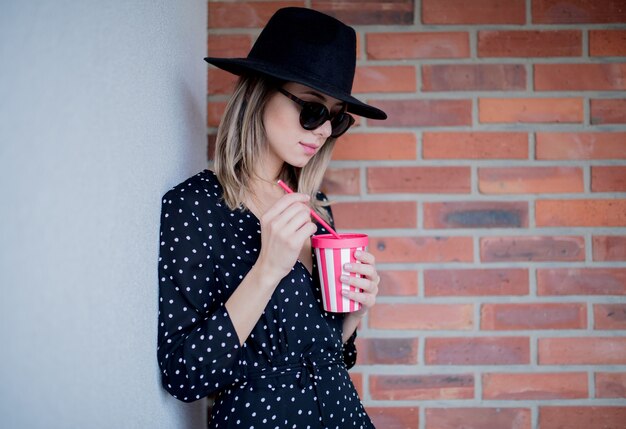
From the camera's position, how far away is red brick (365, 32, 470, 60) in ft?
4.90

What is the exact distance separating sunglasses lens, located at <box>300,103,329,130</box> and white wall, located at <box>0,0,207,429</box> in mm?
313

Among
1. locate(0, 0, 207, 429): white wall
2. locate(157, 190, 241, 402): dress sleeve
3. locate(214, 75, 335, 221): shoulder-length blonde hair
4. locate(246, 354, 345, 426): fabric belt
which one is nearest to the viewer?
locate(0, 0, 207, 429): white wall

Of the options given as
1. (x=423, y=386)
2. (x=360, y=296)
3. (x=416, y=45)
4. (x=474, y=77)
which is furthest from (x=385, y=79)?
(x=423, y=386)

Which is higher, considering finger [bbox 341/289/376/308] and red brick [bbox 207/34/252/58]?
red brick [bbox 207/34/252/58]

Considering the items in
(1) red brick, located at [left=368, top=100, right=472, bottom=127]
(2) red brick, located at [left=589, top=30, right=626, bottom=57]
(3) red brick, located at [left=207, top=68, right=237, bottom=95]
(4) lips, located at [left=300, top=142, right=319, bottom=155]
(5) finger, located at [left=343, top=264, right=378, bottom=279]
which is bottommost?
(5) finger, located at [left=343, top=264, right=378, bottom=279]

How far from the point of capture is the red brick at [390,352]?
→ 1488mm

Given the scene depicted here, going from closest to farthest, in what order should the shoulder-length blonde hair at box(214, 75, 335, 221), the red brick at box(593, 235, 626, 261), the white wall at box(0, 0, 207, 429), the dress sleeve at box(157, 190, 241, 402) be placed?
the white wall at box(0, 0, 207, 429), the dress sleeve at box(157, 190, 241, 402), the shoulder-length blonde hair at box(214, 75, 335, 221), the red brick at box(593, 235, 626, 261)

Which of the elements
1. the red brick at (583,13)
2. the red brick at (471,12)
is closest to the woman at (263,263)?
the red brick at (471,12)

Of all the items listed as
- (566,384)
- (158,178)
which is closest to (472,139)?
(566,384)

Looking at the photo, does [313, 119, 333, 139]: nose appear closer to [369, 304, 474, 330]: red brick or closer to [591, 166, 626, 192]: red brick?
[369, 304, 474, 330]: red brick

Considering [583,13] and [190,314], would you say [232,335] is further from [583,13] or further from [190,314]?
[583,13]

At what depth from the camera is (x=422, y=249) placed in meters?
1.49

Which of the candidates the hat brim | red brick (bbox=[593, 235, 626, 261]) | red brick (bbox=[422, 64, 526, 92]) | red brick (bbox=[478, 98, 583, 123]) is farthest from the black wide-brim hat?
red brick (bbox=[593, 235, 626, 261])

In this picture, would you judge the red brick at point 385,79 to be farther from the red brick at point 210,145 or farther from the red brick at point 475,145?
the red brick at point 210,145
